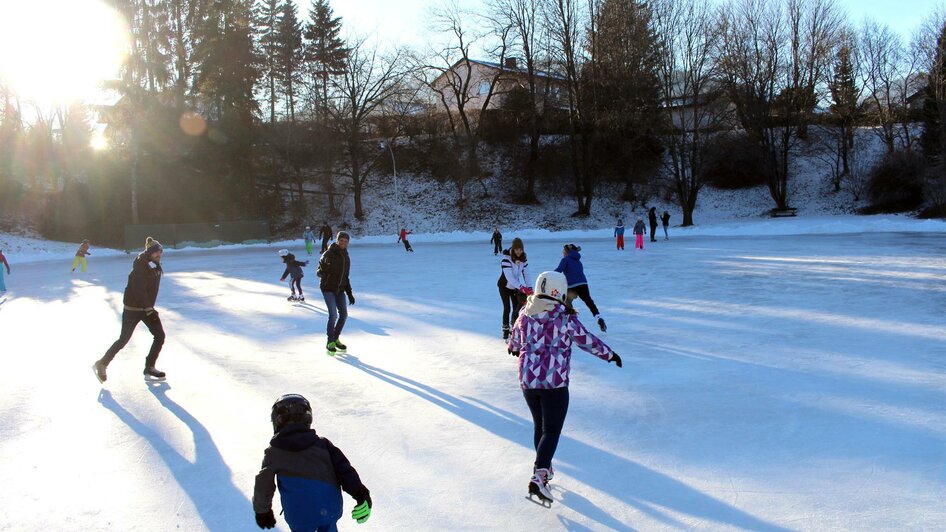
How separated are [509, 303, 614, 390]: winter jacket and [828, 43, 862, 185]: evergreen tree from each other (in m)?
39.2

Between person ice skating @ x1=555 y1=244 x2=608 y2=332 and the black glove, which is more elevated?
person ice skating @ x1=555 y1=244 x2=608 y2=332

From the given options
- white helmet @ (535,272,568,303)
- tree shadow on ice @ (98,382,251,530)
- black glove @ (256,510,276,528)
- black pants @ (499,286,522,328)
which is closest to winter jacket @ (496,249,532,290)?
black pants @ (499,286,522,328)

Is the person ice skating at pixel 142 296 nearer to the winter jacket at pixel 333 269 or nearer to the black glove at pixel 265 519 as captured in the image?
the winter jacket at pixel 333 269

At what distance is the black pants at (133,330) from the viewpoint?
6.41 meters

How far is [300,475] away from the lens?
2430 mm

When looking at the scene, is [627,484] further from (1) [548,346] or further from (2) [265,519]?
(2) [265,519]

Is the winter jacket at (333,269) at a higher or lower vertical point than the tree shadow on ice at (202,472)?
higher

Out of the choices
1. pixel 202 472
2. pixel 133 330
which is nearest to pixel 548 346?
pixel 202 472

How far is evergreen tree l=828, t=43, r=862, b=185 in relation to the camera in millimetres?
36938

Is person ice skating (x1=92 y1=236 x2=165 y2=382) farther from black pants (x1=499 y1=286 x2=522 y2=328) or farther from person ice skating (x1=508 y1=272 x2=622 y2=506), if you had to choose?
person ice skating (x1=508 y1=272 x2=622 y2=506)

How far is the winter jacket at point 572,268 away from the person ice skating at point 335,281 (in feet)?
9.15

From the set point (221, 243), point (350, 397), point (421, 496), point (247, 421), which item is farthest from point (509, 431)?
point (221, 243)

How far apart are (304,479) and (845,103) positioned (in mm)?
42811

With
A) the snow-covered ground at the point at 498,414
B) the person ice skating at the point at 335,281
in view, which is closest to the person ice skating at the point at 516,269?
the snow-covered ground at the point at 498,414
